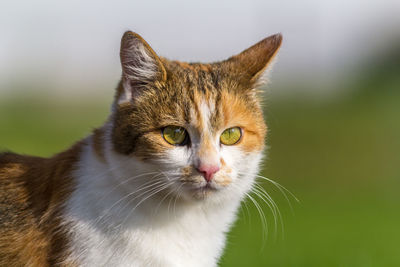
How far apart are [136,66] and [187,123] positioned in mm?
491

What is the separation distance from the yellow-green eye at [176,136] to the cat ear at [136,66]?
354 mm

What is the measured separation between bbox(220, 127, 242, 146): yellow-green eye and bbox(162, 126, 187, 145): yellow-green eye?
0.24 m

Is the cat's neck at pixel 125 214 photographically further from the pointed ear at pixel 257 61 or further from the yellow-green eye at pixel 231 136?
the pointed ear at pixel 257 61

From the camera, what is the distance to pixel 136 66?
3.21m

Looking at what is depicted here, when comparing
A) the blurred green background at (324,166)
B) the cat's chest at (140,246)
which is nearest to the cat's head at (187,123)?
the cat's chest at (140,246)

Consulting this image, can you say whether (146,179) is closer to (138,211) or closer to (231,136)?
(138,211)

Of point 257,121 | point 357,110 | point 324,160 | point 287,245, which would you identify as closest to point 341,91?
point 357,110

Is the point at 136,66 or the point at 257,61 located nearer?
the point at 136,66

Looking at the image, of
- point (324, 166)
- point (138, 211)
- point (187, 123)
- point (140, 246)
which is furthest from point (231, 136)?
point (324, 166)

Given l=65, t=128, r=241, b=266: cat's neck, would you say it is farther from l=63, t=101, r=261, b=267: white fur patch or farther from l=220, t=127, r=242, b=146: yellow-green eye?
l=220, t=127, r=242, b=146: yellow-green eye

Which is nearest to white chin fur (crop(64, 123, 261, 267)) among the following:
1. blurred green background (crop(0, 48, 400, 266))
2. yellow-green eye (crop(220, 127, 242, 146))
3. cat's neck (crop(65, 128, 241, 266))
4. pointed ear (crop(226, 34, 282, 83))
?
cat's neck (crop(65, 128, 241, 266))

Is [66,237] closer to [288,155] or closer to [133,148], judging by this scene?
[133,148]

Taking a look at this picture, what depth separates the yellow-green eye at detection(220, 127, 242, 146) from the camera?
317 cm

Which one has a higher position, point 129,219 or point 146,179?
point 146,179
